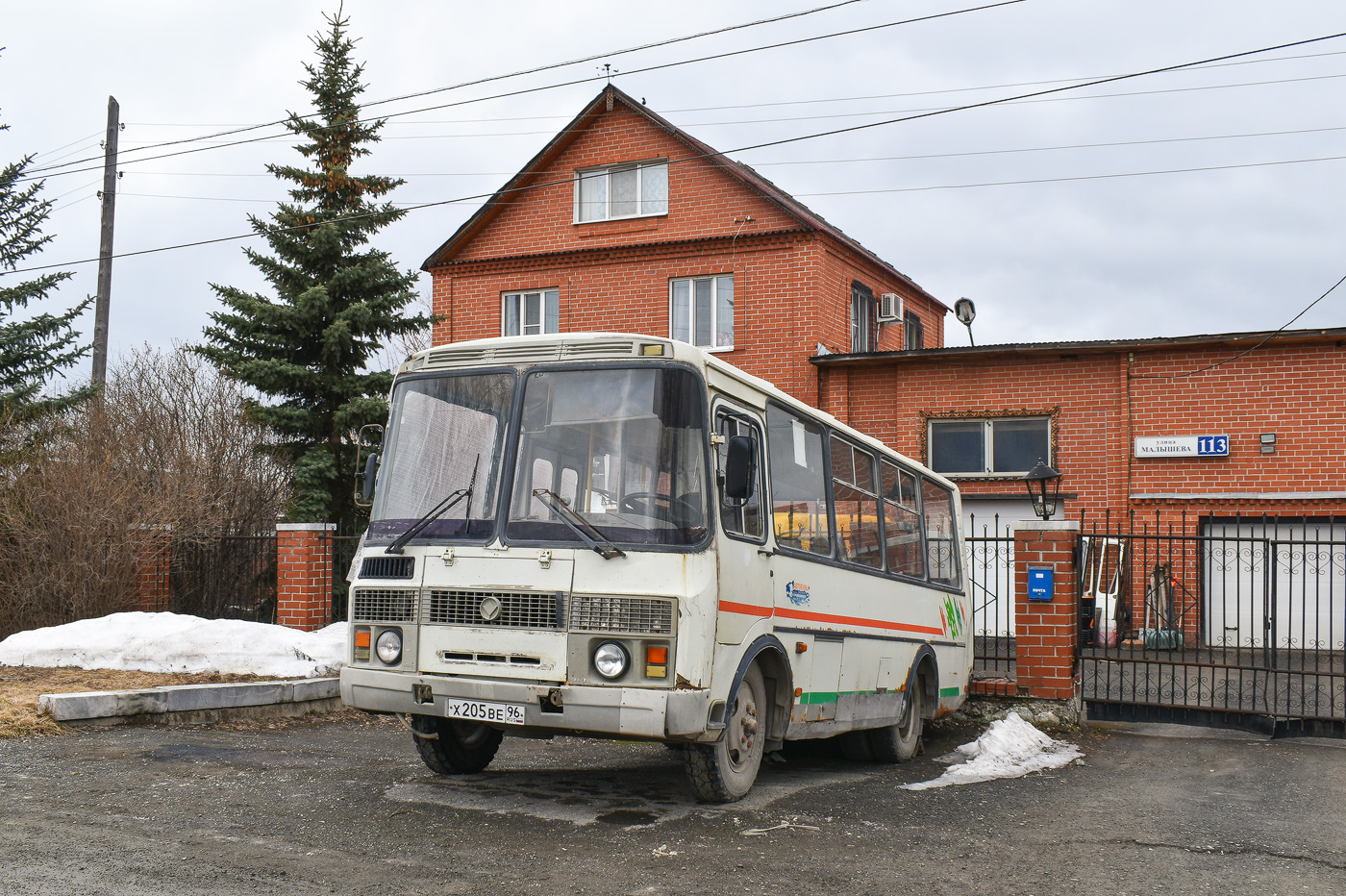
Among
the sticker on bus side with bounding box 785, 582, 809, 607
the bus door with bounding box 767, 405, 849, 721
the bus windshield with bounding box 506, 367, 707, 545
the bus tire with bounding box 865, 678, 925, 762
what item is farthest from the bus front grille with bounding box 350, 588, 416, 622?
the bus tire with bounding box 865, 678, 925, 762

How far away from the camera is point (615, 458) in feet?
22.2

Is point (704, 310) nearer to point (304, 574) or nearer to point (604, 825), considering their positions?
point (304, 574)

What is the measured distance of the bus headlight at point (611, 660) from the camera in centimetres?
649

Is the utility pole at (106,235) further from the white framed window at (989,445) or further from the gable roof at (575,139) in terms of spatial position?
the white framed window at (989,445)

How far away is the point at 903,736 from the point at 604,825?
4.23 metres

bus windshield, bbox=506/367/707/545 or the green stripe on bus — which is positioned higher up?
bus windshield, bbox=506/367/707/545

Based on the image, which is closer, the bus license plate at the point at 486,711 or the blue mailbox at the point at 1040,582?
the bus license plate at the point at 486,711

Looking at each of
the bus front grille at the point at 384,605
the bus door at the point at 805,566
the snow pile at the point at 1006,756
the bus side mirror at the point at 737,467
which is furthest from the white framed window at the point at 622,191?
the bus side mirror at the point at 737,467

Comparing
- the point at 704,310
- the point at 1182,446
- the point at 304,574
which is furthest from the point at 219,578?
the point at 1182,446

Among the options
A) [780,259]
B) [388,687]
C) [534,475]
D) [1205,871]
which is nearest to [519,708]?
[388,687]

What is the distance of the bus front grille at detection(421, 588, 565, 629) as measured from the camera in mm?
6664

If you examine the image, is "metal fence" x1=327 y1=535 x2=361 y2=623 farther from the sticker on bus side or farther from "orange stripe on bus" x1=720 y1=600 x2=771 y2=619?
"orange stripe on bus" x1=720 y1=600 x2=771 y2=619

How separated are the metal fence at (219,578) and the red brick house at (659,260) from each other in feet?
31.1

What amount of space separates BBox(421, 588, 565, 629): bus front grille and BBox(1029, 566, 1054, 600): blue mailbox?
21.4 feet
